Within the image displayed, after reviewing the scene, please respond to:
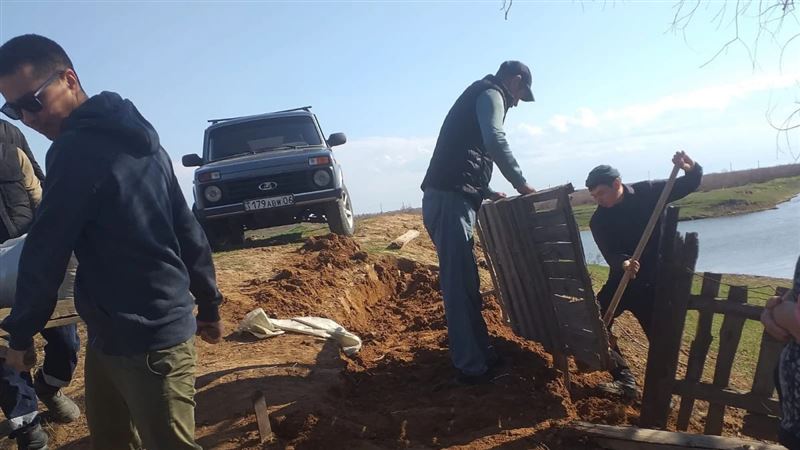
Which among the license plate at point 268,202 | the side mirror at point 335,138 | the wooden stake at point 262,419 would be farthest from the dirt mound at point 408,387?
the side mirror at point 335,138

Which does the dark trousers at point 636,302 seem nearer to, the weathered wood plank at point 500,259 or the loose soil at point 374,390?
the loose soil at point 374,390

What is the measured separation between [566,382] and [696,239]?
153 centimetres

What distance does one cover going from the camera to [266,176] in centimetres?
1050

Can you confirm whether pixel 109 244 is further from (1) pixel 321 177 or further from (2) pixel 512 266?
(1) pixel 321 177

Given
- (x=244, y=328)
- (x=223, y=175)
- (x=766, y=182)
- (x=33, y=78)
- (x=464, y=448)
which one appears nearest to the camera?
(x=33, y=78)

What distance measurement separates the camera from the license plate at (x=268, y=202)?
10484 millimetres

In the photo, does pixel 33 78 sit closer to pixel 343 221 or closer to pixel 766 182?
pixel 343 221

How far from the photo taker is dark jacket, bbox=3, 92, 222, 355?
7.54ft

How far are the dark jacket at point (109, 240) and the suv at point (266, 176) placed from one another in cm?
796

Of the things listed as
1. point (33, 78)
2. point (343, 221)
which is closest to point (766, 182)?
point (343, 221)

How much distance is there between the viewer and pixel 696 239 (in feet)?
13.5

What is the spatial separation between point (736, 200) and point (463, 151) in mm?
44580

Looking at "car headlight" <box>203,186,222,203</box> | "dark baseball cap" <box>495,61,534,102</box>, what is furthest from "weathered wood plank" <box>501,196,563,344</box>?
"car headlight" <box>203,186,222,203</box>

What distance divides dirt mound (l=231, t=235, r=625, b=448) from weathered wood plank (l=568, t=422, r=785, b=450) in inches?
15.3
